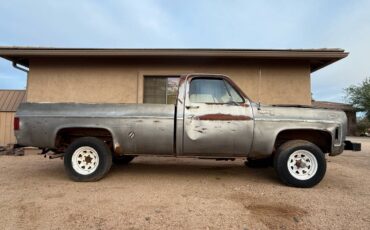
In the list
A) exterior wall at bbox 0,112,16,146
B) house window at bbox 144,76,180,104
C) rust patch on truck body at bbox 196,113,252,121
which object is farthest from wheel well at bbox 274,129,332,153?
exterior wall at bbox 0,112,16,146

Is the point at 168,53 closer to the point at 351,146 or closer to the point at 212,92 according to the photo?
the point at 212,92

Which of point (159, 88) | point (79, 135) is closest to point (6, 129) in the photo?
point (159, 88)

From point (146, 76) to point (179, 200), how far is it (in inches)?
241

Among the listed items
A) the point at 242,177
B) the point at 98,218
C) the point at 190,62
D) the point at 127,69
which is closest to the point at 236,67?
the point at 190,62

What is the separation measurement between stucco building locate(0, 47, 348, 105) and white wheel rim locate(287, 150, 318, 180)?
4.41 meters

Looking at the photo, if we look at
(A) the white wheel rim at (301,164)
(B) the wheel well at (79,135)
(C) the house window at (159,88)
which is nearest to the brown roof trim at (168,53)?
(C) the house window at (159,88)

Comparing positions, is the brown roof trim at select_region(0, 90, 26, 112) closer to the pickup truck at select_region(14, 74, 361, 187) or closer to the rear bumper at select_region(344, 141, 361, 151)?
the pickup truck at select_region(14, 74, 361, 187)

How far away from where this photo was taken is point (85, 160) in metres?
5.73

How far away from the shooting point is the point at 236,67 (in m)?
9.81

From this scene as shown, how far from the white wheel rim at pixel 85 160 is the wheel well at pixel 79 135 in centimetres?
34

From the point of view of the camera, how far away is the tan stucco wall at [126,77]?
9672mm

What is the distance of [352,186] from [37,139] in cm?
598

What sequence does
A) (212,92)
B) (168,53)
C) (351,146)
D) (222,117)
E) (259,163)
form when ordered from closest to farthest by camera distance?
(222,117) < (351,146) < (212,92) < (259,163) < (168,53)

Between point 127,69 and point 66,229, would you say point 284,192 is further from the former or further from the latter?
point 127,69
